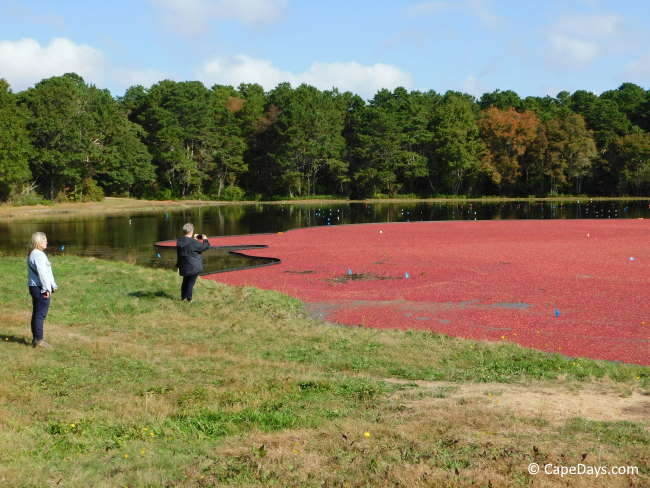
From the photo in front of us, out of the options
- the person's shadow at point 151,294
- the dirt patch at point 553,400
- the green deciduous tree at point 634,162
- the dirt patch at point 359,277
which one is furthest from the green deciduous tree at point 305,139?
the dirt patch at point 553,400

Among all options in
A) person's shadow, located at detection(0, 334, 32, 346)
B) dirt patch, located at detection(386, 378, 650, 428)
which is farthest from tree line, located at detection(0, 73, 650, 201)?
dirt patch, located at detection(386, 378, 650, 428)

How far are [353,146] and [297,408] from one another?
11251 centimetres

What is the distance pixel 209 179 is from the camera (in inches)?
4530

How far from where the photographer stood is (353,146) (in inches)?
4692

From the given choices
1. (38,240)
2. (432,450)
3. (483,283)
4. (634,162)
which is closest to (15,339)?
(38,240)

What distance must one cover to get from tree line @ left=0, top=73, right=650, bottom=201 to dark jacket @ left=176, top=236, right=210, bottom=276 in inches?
3176

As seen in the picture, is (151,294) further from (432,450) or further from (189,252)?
(432,450)

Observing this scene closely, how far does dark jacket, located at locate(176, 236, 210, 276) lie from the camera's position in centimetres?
1736

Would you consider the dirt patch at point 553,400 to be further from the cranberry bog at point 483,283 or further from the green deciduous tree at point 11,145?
the green deciduous tree at point 11,145

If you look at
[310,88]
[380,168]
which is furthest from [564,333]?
[310,88]

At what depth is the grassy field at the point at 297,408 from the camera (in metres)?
6.32

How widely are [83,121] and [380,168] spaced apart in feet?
157

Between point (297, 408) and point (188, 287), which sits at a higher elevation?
point (188, 287)

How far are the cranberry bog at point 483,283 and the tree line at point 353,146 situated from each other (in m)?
66.1
